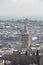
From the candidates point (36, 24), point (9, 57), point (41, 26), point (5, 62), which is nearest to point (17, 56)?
point (9, 57)

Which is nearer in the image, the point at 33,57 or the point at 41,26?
the point at 33,57

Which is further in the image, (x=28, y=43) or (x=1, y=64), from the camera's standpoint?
(x=28, y=43)

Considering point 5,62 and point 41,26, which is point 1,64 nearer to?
point 5,62

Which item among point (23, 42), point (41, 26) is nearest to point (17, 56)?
point (23, 42)

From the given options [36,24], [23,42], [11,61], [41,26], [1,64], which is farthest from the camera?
[36,24]

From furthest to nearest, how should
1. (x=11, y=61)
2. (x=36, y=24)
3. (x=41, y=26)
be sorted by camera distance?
(x=36, y=24), (x=41, y=26), (x=11, y=61)

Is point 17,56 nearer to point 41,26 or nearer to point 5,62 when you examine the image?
point 5,62

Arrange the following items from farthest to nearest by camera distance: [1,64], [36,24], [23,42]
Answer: [36,24] → [23,42] → [1,64]
